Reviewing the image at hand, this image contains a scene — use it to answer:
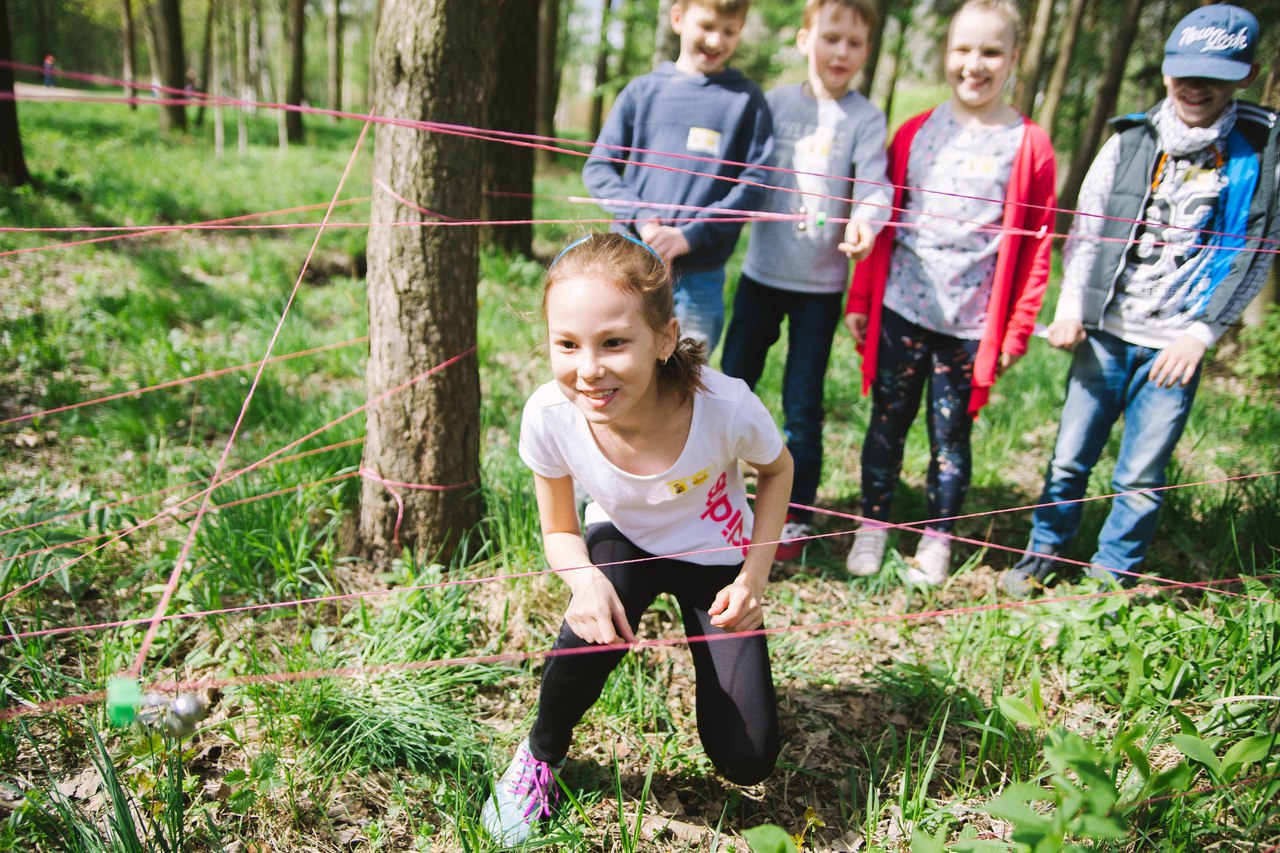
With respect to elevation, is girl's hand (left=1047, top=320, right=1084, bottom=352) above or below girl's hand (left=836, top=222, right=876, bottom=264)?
below

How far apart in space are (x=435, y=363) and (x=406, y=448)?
0.28 m

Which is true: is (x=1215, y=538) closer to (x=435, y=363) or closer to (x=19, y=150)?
(x=435, y=363)

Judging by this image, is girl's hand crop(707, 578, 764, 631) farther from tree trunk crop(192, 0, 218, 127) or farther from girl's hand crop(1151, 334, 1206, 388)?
tree trunk crop(192, 0, 218, 127)

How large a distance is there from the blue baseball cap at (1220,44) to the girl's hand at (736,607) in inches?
69.9

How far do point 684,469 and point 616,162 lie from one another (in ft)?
4.25

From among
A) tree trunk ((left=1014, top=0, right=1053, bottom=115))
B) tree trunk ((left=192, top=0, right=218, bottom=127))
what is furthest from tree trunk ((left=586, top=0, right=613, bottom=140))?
tree trunk ((left=192, top=0, right=218, bottom=127))

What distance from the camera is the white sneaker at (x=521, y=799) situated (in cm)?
158

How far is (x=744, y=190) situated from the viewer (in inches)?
94.3

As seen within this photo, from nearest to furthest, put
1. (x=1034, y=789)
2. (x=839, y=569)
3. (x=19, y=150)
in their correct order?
(x=1034, y=789) < (x=839, y=569) < (x=19, y=150)

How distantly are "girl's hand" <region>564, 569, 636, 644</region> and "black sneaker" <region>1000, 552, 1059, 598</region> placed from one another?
148cm

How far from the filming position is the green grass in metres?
1.53

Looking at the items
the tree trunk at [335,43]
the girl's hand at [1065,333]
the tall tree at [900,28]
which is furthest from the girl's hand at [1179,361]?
the tree trunk at [335,43]

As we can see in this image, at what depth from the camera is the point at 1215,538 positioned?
2.56m

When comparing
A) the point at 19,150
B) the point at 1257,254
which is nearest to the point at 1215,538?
the point at 1257,254
